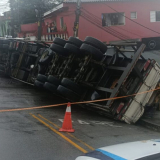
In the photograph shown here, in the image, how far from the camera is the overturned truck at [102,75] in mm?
10922

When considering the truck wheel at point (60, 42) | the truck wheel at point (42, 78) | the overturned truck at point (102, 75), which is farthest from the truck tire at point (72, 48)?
the truck wheel at point (42, 78)

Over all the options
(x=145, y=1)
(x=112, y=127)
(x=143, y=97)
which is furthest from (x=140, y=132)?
Result: (x=145, y=1)

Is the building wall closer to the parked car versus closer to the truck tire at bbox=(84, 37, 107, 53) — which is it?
the truck tire at bbox=(84, 37, 107, 53)

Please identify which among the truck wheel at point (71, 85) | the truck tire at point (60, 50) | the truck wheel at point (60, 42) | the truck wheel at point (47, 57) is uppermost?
the truck wheel at point (60, 42)

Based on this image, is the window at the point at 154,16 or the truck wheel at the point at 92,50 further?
the window at the point at 154,16

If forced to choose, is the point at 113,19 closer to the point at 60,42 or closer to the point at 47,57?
the point at 47,57

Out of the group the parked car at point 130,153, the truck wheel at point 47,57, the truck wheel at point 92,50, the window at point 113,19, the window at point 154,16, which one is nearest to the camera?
the parked car at point 130,153

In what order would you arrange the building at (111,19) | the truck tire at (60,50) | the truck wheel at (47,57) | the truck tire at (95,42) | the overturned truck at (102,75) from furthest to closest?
the building at (111,19), the truck wheel at (47,57), the truck tire at (60,50), the truck tire at (95,42), the overturned truck at (102,75)

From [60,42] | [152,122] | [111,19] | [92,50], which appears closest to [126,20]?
[111,19]

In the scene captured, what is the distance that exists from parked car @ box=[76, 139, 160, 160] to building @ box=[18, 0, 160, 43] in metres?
27.4

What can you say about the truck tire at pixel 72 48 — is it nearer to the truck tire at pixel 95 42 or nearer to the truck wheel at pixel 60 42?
the truck tire at pixel 95 42

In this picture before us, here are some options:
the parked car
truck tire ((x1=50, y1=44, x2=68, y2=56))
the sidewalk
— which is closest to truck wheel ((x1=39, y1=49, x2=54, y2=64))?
truck tire ((x1=50, y1=44, x2=68, y2=56))

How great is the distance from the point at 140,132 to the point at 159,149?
6.40 m

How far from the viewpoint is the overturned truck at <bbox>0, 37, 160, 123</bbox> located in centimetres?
1092
